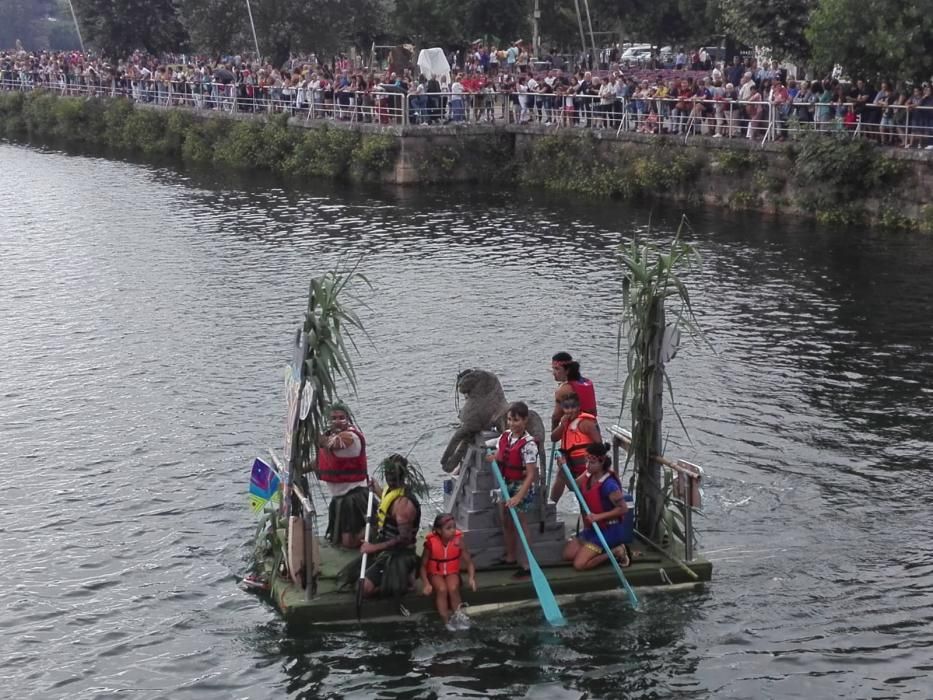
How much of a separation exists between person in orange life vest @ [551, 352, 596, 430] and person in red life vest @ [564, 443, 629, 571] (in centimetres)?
79

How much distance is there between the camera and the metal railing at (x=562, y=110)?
35.3 m

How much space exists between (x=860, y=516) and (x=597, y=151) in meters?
26.1

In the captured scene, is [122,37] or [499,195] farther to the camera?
[122,37]

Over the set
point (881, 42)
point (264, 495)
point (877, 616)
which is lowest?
point (877, 616)

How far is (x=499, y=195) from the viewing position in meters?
43.3

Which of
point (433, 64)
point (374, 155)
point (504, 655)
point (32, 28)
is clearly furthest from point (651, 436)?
point (32, 28)

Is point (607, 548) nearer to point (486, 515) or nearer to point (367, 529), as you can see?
point (486, 515)

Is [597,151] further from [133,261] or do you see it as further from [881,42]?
[133,261]

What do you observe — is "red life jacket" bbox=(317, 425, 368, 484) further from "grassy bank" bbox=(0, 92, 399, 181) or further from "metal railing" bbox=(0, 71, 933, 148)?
"grassy bank" bbox=(0, 92, 399, 181)

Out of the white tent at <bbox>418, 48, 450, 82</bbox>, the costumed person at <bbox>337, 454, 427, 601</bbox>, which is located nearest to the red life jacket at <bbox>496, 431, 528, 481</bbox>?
the costumed person at <bbox>337, 454, 427, 601</bbox>

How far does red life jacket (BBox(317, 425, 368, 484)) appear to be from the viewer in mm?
15064

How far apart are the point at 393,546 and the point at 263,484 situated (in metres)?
2.02

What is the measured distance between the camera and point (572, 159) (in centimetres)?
4303

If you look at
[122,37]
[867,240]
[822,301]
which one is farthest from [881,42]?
[122,37]
